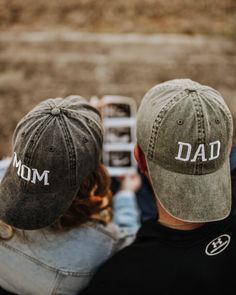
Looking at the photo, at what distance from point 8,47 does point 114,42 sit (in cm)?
76

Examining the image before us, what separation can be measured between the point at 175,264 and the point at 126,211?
0.72 meters

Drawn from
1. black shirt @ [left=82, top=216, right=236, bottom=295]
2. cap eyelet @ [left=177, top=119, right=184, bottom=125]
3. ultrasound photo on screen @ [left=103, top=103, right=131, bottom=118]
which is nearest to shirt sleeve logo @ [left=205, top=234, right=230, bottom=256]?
black shirt @ [left=82, top=216, right=236, bottom=295]

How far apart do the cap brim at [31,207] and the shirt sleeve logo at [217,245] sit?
1.27ft

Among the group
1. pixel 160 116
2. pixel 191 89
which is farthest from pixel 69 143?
pixel 191 89

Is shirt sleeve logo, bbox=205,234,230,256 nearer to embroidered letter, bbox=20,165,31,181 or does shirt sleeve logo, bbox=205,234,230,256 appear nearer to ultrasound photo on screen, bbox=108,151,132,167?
embroidered letter, bbox=20,165,31,181

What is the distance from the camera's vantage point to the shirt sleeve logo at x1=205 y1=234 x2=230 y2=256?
3.92 feet

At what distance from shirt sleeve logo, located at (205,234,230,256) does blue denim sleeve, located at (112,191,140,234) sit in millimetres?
615

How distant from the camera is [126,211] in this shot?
1.91 m

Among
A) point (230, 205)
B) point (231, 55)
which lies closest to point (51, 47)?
point (231, 55)

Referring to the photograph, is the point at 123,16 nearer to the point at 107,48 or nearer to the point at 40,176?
the point at 107,48

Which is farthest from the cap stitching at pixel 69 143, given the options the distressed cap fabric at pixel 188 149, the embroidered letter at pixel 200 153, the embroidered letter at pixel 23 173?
the embroidered letter at pixel 200 153

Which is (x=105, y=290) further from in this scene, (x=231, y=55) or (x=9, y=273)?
(x=231, y=55)

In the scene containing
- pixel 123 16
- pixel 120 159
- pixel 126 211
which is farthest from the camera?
pixel 123 16

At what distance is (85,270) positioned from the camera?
4.57 feet
